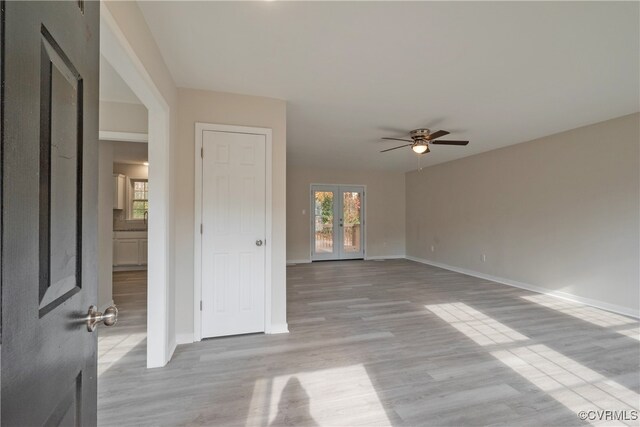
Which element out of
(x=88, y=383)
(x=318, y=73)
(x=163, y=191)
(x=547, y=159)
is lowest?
(x=88, y=383)

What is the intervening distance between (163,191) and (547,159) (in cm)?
532

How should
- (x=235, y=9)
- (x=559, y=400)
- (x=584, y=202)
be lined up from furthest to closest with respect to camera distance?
(x=584, y=202), (x=559, y=400), (x=235, y=9)

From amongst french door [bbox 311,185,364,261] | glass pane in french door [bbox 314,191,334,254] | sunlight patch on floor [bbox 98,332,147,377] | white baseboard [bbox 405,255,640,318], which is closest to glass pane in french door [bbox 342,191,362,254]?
french door [bbox 311,185,364,261]

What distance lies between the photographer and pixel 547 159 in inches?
172

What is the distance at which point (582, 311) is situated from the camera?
3.59 m

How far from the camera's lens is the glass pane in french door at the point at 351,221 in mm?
7750

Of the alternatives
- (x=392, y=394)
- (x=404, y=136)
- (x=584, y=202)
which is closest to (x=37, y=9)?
(x=392, y=394)

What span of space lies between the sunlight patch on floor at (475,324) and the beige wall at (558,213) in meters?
1.75

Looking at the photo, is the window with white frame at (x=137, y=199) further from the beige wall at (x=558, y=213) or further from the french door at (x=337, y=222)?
the beige wall at (x=558, y=213)

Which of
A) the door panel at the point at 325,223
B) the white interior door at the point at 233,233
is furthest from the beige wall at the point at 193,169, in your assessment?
the door panel at the point at 325,223

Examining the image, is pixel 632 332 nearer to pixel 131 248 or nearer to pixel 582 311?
pixel 582 311

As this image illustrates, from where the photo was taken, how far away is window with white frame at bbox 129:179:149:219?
6.61 metres

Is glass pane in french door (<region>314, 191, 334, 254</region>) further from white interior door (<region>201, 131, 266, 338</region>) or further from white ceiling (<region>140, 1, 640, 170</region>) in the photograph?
white interior door (<region>201, 131, 266, 338</region>)

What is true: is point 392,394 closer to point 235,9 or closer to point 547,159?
point 235,9
